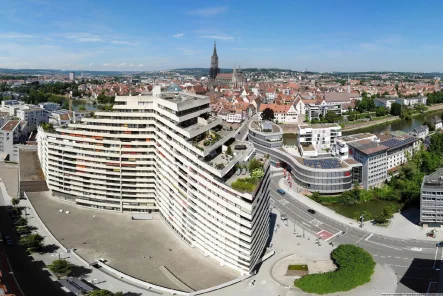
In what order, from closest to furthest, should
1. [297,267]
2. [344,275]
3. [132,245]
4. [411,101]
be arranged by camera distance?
[344,275]
[297,267]
[132,245]
[411,101]

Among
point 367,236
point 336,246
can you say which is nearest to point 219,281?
point 336,246

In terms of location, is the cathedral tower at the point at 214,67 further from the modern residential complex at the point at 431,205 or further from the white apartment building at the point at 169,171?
the modern residential complex at the point at 431,205

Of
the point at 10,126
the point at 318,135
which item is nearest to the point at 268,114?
the point at 318,135

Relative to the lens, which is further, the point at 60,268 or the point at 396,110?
the point at 396,110

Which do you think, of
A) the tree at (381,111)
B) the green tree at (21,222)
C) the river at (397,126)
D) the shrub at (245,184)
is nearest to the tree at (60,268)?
the green tree at (21,222)

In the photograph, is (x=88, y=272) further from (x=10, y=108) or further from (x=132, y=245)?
(x=10, y=108)

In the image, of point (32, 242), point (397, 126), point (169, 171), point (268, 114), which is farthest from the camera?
point (397, 126)

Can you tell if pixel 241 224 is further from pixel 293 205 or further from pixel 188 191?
pixel 293 205
